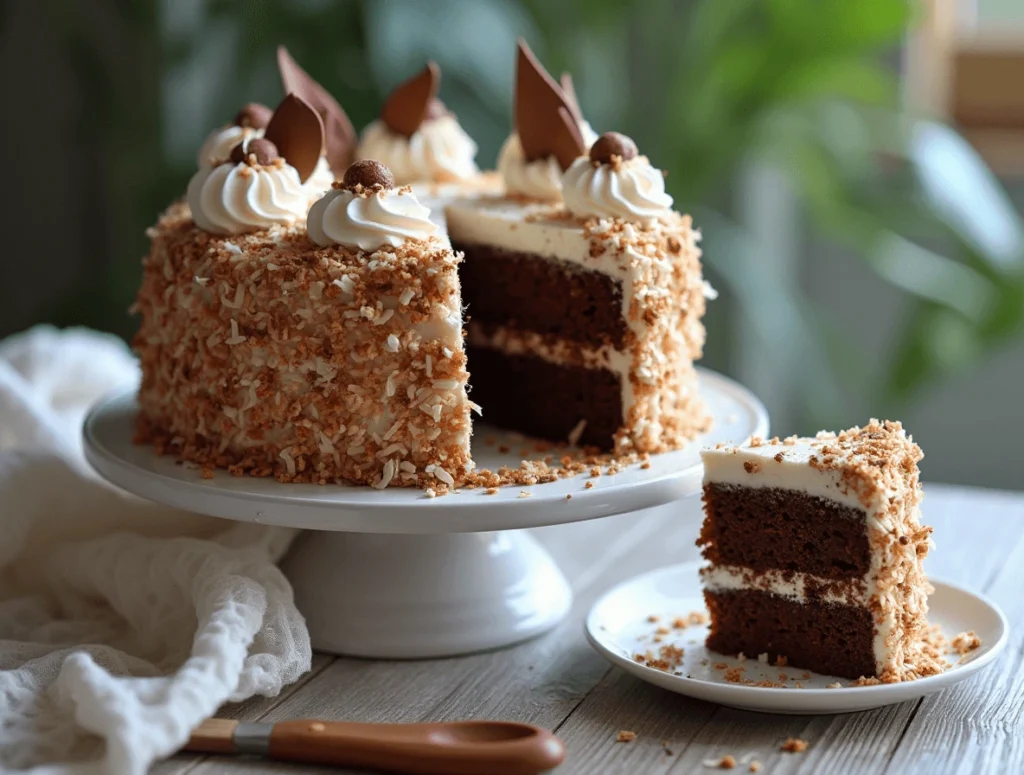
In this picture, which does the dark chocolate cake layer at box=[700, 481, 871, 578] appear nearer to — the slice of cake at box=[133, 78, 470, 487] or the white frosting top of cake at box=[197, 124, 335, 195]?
the slice of cake at box=[133, 78, 470, 487]

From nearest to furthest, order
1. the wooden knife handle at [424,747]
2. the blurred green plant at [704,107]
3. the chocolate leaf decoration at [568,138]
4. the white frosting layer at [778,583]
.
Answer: the wooden knife handle at [424,747], the white frosting layer at [778,583], the chocolate leaf decoration at [568,138], the blurred green plant at [704,107]

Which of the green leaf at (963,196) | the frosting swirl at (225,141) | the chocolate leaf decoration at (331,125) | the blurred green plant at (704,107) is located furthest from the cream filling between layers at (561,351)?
the green leaf at (963,196)

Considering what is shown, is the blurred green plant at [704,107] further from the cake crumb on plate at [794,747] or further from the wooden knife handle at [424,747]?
the wooden knife handle at [424,747]

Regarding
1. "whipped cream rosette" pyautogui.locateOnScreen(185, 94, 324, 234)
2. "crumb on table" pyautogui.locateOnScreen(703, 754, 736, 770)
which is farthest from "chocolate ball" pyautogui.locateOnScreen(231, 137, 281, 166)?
"crumb on table" pyautogui.locateOnScreen(703, 754, 736, 770)

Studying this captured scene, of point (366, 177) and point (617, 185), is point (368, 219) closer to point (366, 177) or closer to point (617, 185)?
point (366, 177)

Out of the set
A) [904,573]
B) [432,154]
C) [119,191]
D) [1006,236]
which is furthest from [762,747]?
[119,191]

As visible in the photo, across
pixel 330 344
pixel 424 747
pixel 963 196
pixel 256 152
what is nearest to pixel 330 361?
pixel 330 344
